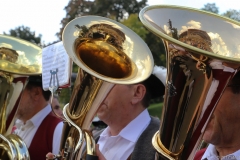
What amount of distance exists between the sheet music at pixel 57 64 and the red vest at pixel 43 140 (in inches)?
27.9

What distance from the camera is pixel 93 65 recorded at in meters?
2.27

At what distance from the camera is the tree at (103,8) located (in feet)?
90.3

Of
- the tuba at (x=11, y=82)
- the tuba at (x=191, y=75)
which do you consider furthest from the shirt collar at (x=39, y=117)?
the tuba at (x=191, y=75)

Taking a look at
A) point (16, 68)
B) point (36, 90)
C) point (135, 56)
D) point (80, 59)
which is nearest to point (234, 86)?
point (135, 56)

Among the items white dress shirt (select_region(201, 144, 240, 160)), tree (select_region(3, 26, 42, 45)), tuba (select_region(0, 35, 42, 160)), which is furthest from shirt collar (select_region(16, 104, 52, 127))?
tree (select_region(3, 26, 42, 45))

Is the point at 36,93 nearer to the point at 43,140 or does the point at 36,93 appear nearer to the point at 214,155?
the point at 43,140

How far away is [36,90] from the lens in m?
3.47

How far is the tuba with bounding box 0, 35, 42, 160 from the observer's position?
2.74m

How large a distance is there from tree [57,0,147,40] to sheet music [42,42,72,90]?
984 inches

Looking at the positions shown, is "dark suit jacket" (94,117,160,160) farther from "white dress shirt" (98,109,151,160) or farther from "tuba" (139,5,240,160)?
"tuba" (139,5,240,160)

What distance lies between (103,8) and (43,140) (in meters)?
25.3

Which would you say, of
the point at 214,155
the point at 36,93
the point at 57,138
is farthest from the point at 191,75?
the point at 36,93

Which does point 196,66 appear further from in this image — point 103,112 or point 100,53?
point 103,112

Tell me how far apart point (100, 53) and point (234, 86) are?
0.94m
